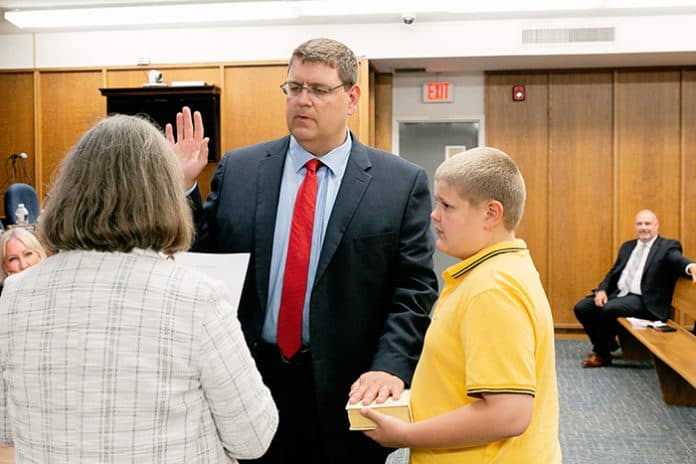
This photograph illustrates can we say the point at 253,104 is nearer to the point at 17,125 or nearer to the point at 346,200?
the point at 17,125

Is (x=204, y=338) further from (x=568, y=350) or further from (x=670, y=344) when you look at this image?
(x=568, y=350)

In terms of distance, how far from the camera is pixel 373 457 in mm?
1753

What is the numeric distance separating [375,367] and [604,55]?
220 inches

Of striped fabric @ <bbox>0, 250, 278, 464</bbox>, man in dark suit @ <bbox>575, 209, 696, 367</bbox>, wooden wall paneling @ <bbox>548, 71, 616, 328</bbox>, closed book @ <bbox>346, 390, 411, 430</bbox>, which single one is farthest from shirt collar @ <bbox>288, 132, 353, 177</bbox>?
wooden wall paneling @ <bbox>548, 71, 616, 328</bbox>

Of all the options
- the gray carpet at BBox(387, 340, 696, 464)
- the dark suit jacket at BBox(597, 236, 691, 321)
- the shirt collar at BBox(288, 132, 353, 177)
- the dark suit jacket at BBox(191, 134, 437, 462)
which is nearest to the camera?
the dark suit jacket at BBox(191, 134, 437, 462)

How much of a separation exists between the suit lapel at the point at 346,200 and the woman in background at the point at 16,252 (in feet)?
8.90

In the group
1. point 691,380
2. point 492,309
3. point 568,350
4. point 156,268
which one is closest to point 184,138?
point 156,268

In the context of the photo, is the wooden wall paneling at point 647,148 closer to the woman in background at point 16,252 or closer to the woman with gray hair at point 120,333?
the woman in background at point 16,252

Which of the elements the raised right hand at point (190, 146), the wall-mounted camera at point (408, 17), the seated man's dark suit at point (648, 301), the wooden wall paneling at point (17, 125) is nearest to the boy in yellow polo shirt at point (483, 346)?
the raised right hand at point (190, 146)

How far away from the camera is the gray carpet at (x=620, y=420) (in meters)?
3.84

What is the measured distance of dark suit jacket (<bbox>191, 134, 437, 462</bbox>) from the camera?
5.47 ft

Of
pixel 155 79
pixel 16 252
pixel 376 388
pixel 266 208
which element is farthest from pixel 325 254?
pixel 155 79

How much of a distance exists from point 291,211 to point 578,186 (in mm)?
5954

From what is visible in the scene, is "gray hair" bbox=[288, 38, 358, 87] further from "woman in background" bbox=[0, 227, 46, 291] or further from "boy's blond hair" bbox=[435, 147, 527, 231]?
"woman in background" bbox=[0, 227, 46, 291]
